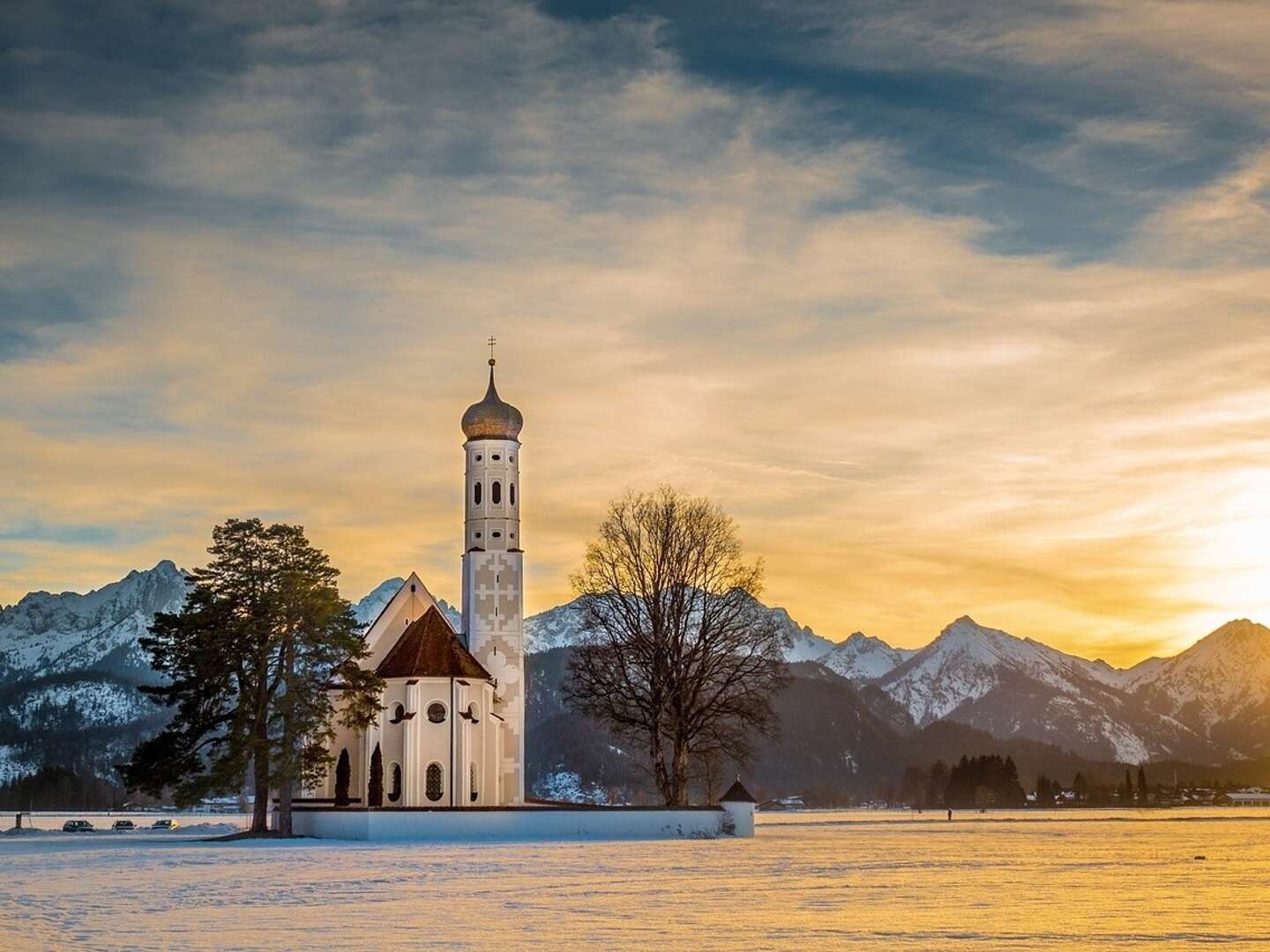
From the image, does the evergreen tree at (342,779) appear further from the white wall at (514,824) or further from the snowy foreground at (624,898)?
the snowy foreground at (624,898)

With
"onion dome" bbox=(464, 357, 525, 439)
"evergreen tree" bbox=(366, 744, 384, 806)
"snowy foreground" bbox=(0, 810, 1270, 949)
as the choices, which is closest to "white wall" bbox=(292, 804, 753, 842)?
"snowy foreground" bbox=(0, 810, 1270, 949)

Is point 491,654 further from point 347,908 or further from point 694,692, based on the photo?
point 347,908

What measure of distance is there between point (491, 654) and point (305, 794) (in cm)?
1220

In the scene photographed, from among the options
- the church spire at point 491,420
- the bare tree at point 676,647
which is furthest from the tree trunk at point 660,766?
the church spire at point 491,420

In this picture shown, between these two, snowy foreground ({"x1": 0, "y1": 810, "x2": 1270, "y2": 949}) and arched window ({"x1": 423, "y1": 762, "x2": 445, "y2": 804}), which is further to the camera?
arched window ({"x1": 423, "y1": 762, "x2": 445, "y2": 804})

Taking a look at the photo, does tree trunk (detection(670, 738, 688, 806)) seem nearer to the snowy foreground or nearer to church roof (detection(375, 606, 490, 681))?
church roof (detection(375, 606, 490, 681))

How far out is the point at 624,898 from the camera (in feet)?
103

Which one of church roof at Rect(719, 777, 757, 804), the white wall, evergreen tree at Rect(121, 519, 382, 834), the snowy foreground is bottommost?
the snowy foreground

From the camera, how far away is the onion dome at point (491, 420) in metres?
90.8

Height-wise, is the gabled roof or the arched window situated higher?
the gabled roof

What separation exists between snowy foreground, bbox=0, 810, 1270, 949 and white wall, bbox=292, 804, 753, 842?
7.95 meters

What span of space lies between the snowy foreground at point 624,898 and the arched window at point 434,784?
2408 cm

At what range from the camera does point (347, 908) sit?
29094 millimetres

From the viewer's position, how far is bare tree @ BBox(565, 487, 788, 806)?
7056cm
